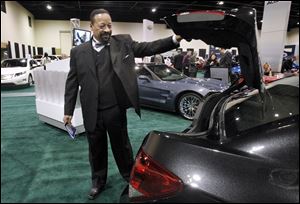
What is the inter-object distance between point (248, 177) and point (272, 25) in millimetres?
991

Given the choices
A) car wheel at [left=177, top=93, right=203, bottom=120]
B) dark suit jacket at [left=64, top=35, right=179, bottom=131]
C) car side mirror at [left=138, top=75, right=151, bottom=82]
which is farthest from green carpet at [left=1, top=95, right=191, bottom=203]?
car side mirror at [left=138, top=75, right=151, bottom=82]

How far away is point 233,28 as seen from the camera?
142cm

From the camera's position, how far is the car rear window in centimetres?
107

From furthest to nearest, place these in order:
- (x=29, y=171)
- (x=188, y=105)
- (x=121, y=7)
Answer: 1. (x=121, y=7)
2. (x=188, y=105)
3. (x=29, y=171)

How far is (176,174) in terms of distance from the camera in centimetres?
89

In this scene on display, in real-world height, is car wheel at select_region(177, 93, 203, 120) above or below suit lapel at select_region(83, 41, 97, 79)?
below

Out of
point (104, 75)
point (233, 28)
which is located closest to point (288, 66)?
point (233, 28)

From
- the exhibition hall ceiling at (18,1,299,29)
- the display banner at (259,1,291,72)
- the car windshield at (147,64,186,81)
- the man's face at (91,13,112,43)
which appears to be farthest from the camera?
the exhibition hall ceiling at (18,1,299,29)

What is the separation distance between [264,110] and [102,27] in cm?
124

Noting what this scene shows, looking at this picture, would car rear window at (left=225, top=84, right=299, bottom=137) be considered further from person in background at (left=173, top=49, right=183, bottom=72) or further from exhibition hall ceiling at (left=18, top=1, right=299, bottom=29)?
exhibition hall ceiling at (left=18, top=1, right=299, bottom=29)

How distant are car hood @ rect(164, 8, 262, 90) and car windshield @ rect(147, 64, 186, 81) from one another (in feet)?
13.3

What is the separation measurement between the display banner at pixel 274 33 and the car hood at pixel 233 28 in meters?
0.06

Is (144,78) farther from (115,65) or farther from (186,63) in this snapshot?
(186,63)

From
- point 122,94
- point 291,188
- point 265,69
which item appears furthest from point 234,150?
point 122,94
